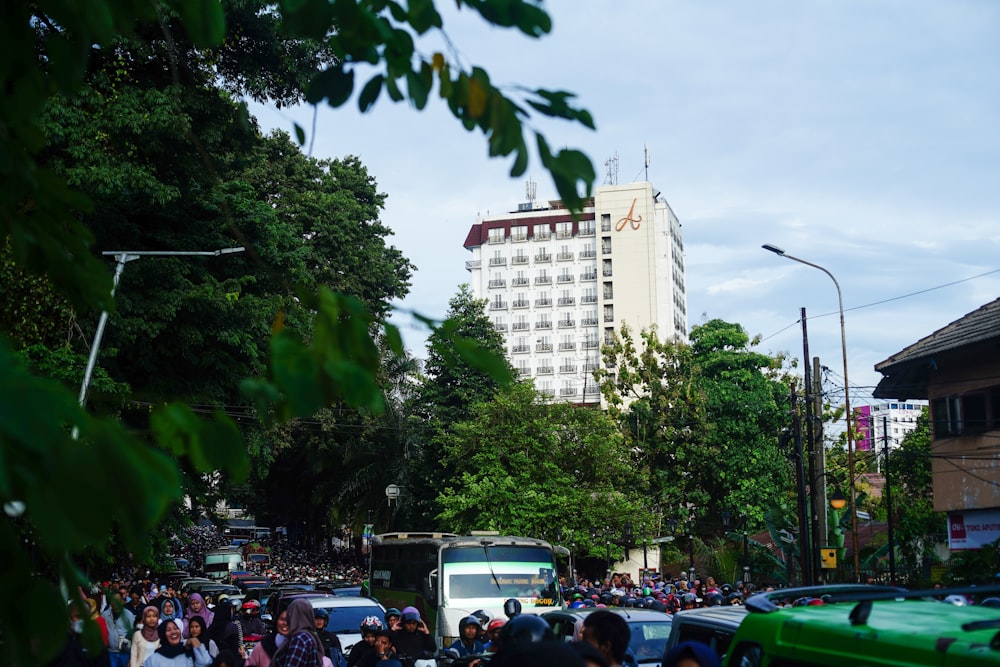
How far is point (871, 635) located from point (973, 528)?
28.1 metres

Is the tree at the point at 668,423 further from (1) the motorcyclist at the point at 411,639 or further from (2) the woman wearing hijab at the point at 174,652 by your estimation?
(2) the woman wearing hijab at the point at 174,652

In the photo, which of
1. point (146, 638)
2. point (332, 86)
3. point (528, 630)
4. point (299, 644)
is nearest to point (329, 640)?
point (146, 638)

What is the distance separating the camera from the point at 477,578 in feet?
82.3

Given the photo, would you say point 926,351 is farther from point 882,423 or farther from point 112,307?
point 882,423

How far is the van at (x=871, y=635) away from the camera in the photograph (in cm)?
426

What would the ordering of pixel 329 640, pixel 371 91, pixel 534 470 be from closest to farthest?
pixel 371 91
pixel 329 640
pixel 534 470

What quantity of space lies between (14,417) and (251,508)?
7522 centimetres

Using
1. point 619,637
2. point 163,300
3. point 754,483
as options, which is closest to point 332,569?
point 754,483

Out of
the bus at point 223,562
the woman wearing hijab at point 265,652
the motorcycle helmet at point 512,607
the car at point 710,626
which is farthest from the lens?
the bus at point 223,562

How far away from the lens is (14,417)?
2.23 meters

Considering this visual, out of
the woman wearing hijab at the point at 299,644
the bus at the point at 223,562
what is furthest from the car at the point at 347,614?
the bus at the point at 223,562

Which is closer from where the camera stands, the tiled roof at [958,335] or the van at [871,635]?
the van at [871,635]

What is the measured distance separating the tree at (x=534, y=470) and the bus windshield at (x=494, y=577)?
20705 millimetres

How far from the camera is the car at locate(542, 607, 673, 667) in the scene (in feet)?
42.8
